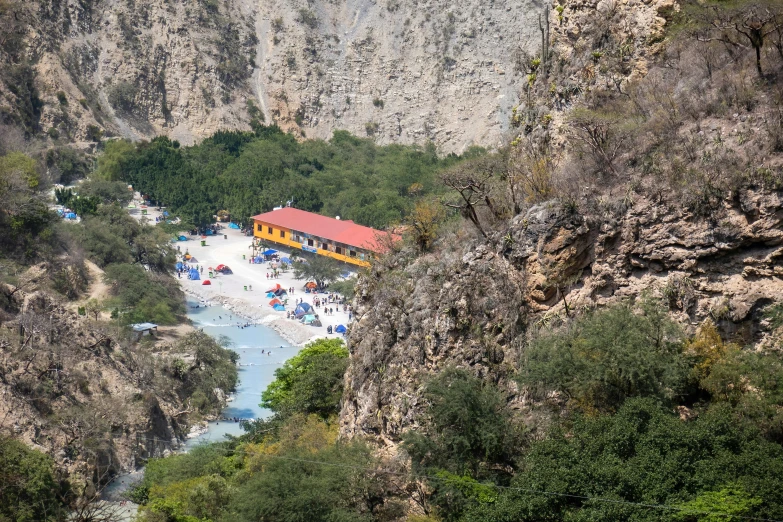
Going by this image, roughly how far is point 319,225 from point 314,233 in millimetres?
1416

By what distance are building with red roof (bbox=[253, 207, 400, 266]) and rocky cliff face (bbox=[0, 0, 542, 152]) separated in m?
19.1

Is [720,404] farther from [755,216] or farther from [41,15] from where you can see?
[41,15]

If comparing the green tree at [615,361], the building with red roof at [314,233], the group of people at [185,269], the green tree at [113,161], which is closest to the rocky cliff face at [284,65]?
the green tree at [113,161]

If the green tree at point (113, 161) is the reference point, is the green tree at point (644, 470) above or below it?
below

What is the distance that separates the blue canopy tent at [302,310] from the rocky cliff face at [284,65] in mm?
28965

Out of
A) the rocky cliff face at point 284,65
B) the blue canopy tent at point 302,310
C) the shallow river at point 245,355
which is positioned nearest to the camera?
the shallow river at point 245,355

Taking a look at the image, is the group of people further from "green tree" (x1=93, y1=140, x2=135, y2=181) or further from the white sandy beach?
"green tree" (x1=93, y1=140, x2=135, y2=181)

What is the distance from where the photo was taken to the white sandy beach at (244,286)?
48.2 m

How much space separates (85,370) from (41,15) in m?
49.8

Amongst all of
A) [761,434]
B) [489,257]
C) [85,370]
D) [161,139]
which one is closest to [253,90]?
[161,139]

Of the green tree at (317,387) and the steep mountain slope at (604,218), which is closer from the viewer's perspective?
the steep mountain slope at (604,218)

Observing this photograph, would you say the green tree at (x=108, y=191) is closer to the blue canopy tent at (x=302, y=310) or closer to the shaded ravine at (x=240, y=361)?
the shaded ravine at (x=240, y=361)

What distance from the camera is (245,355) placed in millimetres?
44688

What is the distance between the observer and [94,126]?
72.9m
